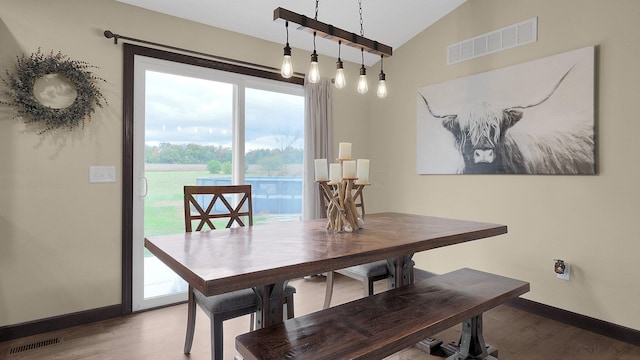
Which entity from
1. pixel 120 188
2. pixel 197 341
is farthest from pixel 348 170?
pixel 120 188

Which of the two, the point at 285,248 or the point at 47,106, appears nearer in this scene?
the point at 285,248

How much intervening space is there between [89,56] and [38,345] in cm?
211

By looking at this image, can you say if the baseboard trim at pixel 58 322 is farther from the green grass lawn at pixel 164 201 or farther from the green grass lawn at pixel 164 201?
the green grass lawn at pixel 164 201

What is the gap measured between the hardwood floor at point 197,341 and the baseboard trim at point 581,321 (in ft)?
0.15

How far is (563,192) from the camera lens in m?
2.76

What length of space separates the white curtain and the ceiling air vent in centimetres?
142

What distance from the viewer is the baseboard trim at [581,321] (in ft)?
7.97

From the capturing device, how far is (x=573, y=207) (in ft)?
8.88

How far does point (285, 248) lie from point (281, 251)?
59mm

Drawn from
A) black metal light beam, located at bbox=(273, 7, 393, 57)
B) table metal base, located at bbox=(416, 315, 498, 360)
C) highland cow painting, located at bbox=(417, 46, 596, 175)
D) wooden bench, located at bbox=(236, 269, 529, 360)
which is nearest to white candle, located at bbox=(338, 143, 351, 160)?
black metal light beam, located at bbox=(273, 7, 393, 57)

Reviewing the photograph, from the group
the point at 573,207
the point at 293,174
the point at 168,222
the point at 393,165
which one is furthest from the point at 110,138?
the point at 573,207

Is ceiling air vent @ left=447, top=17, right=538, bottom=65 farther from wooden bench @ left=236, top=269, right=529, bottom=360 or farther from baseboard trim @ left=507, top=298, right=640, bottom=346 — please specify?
baseboard trim @ left=507, top=298, right=640, bottom=346

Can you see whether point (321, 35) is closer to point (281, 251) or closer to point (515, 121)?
point (281, 251)

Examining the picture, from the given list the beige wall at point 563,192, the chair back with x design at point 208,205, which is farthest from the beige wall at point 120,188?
the chair back with x design at point 208,205
